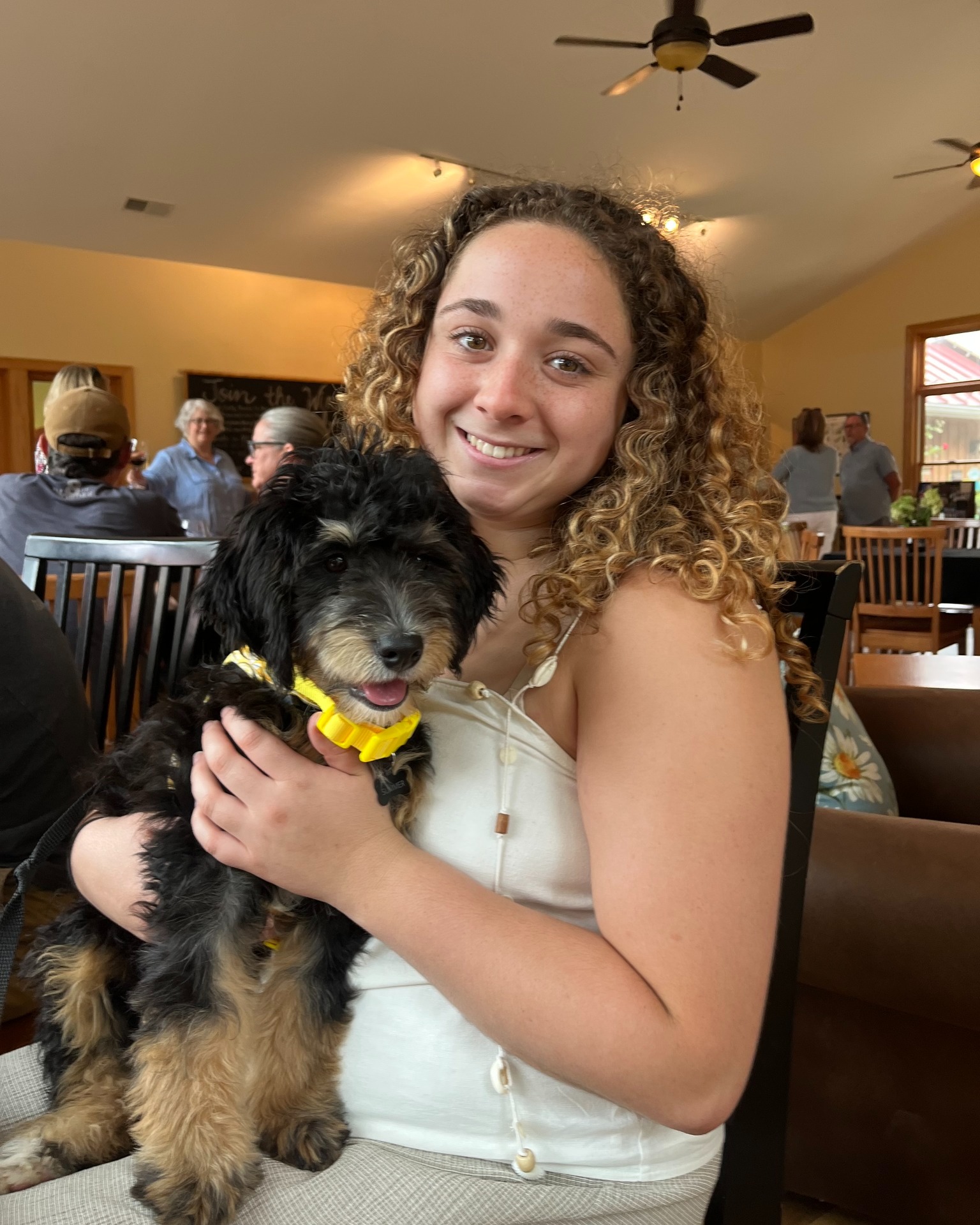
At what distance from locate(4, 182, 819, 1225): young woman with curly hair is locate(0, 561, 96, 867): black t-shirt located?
76 cm

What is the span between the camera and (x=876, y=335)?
1349 centimetres

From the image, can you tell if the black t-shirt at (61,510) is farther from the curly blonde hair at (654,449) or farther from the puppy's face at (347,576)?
the puppy's face at (347,576)

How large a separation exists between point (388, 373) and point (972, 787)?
6.05 ft

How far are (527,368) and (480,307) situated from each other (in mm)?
105

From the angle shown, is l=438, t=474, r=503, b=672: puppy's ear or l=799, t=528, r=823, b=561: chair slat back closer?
l=438, t=474, r=503, b=672: puppy's ear

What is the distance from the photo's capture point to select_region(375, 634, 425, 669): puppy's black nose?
112cm

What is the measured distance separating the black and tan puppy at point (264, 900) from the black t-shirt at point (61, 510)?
2941 mm

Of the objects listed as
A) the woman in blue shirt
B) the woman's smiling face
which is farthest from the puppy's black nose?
the woman in blue shirt

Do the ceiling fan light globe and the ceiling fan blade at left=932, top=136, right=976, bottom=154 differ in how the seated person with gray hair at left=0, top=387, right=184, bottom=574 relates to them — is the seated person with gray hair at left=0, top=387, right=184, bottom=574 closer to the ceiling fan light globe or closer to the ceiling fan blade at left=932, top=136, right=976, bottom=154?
the ceiling fan light globe

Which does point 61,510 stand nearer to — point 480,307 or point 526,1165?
point 480,307

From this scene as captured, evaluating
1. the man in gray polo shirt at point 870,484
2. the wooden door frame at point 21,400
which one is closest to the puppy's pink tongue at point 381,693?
the wooden door frame at point 21,400

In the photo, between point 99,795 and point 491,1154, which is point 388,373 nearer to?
point 99,795

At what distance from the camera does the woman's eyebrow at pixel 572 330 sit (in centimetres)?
128

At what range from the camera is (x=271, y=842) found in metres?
1.10
